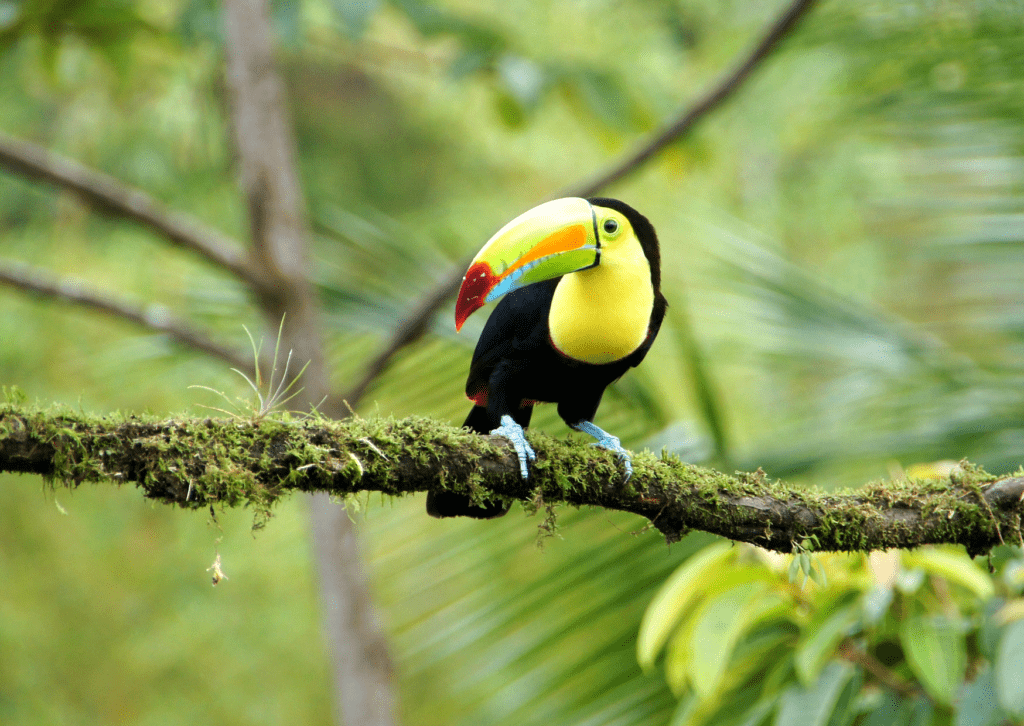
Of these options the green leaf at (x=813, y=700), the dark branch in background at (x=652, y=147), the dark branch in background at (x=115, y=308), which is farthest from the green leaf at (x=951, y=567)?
the dark branch in background at (x=115, y=308)

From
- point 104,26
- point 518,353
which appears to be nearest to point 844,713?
point 518,353

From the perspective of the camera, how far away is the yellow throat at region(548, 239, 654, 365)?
165 centimetres

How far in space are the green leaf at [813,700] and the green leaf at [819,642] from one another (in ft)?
0.10

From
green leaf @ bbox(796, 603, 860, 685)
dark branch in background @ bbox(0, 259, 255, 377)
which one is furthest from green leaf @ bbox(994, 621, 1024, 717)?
dark branch in background @ bbox(0, 259, 255, 377)

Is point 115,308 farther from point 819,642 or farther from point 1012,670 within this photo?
point 1012,670

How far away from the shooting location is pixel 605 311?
165 cm

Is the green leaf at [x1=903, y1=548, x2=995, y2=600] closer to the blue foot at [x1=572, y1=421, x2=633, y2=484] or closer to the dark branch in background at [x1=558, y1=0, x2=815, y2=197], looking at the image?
the blue foot at [x1=572, y1=421, x2=633, y2=484]

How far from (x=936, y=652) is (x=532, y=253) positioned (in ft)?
3.28

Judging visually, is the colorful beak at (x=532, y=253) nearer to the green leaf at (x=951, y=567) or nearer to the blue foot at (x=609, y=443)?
the blue foot at (x=609, y=443)

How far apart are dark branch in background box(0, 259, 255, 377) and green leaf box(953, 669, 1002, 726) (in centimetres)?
206

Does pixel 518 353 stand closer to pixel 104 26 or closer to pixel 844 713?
pixel 844 713

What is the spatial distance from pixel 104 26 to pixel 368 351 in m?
Answer: 1.47

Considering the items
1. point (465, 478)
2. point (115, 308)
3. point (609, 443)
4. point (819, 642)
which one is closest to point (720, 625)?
point (819, 642)

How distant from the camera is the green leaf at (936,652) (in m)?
1.61
